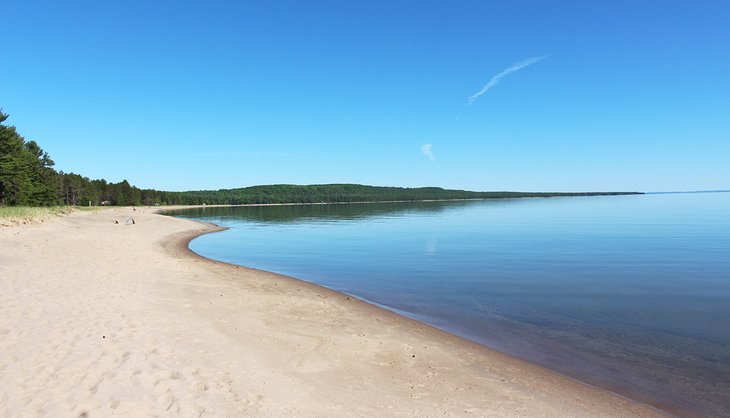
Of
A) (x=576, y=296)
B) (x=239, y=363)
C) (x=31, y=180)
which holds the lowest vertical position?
(x=576, y=296)

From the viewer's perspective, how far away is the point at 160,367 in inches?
355

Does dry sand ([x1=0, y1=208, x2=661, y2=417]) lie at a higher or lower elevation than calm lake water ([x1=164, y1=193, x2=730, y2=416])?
higher

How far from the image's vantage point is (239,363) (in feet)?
32.0

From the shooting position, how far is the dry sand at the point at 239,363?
7668 millimetres

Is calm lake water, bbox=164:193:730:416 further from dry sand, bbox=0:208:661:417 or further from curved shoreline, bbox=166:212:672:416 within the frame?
dry sand, bbox=0:208:661:417

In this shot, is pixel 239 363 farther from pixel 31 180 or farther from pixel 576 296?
pixel 31 180

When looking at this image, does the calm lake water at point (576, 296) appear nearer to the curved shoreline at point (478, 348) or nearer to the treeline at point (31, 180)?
the curved shoreline at point (478, 348)

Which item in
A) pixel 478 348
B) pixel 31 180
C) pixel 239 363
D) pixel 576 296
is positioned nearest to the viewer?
pixel 239 363

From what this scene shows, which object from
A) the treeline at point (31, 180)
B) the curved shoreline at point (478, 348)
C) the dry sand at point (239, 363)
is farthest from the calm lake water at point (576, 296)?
the treeline at point (31, 180)

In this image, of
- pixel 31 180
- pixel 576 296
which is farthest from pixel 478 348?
pixel 31 180

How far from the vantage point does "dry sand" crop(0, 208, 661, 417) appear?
25.2 ft

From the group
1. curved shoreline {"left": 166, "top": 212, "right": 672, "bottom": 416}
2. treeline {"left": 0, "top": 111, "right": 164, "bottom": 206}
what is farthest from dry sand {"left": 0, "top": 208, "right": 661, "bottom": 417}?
treeline {"left": 0, "top": 111, "right": 164, "bottom": 206}

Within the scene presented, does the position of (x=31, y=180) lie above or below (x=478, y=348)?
above

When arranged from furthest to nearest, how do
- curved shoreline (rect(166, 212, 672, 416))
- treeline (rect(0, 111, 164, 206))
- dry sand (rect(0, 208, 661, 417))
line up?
1. treeline (rect(0, 111, 164, 206))
2. curved shoreline (rect(166, 212, 672, 416))
3. dry sand (rect(0, 208, 661, 417))
